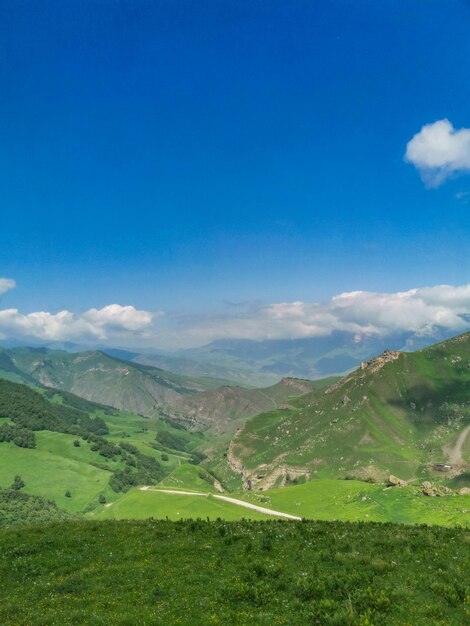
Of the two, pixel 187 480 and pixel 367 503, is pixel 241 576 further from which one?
pixel 187 480

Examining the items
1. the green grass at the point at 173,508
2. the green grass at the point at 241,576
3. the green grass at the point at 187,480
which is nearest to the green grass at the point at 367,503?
the green grass at the point at 173,508

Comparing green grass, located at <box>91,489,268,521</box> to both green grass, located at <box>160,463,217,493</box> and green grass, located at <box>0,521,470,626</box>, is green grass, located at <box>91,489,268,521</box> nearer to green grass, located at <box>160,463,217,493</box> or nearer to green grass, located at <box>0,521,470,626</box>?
green grass, located at <box>0,521,470,626</box>

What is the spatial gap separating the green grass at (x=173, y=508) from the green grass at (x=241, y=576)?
1543 inches

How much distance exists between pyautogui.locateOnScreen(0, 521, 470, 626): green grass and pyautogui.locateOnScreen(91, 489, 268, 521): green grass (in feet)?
129

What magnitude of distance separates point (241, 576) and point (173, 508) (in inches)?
2707

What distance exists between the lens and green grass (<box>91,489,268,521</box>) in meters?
72.1

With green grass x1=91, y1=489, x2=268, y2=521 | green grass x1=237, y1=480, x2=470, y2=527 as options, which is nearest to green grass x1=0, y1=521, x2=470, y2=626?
green grass x1=237, y1=480, x2=470, y2=527

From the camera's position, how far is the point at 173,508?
280 ft

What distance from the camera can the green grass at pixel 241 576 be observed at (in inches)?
711

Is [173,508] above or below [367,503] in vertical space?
below

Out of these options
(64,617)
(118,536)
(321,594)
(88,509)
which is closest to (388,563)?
(321,594)

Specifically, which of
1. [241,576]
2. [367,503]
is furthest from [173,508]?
[241,576]

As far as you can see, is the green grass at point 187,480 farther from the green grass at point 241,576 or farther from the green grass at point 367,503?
the green grass at point 241,576

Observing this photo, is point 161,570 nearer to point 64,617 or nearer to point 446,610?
point 64,617
